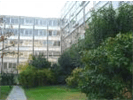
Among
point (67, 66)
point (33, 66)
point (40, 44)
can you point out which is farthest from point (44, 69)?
point (40, 44)

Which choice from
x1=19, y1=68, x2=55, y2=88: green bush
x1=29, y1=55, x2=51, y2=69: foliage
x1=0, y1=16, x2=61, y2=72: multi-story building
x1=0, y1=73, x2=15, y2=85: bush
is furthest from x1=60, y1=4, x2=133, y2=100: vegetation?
x1=0, y1=16, x2=61, y2=72: multi-story building

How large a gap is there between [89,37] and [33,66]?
42.0 ft

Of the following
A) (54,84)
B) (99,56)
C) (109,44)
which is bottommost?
(54,84)

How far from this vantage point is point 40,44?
29.7m

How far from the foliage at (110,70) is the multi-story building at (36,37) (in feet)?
72.0

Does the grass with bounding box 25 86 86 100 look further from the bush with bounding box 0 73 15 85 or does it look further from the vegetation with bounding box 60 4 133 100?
the bush with bounding box 0 73 15 85

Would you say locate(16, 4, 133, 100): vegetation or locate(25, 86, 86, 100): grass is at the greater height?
locate(16, 4, 133, 100): vegetation

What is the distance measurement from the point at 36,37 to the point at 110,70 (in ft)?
Result: 80.0

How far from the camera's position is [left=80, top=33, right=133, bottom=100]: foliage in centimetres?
573

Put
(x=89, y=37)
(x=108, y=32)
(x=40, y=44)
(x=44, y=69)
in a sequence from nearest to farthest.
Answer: (x=108, y=32) → (x=89, y=37) → (x=44, y=69) → (x=40, y=44)

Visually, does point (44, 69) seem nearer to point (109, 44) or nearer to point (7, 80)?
point (7, 80)

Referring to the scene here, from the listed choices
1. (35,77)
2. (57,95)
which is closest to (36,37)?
(35,77)

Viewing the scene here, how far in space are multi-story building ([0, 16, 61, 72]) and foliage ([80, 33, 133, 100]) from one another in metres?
21.9

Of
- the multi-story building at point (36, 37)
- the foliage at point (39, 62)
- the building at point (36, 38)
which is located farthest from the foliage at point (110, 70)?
the multi-story building at point (36, 37)
